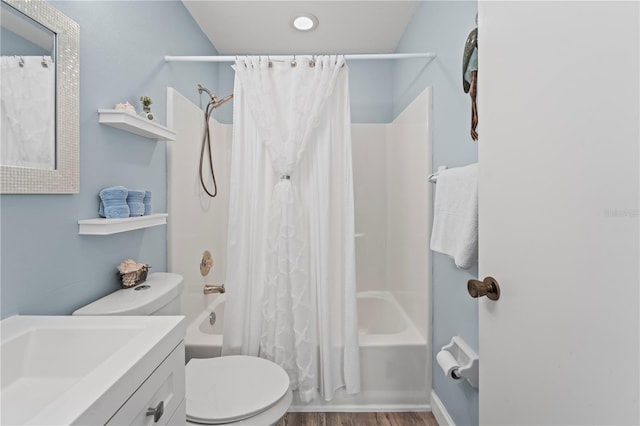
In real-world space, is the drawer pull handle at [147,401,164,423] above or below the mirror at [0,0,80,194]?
below

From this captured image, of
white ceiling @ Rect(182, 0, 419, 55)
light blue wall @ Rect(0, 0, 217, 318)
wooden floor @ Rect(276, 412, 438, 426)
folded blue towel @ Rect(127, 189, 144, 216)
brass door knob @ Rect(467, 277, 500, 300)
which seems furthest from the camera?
white ceiling @ Rect(182, 0, 419, 55)

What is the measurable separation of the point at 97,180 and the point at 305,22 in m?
1.72

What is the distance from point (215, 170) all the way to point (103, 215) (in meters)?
1.24

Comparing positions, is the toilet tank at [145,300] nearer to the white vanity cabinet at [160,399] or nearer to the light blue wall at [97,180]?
the light blue wall at [97,180]

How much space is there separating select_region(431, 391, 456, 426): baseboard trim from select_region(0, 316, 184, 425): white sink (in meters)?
1.47

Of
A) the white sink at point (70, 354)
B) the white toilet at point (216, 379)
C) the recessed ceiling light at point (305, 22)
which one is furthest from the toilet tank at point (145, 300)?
the recessed ceiling light at point (305, 22)

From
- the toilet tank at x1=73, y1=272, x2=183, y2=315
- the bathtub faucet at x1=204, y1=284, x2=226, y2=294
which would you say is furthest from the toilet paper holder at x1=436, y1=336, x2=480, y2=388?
the bathtub faucet at x1=204, y1=284, x2=226, y2=294

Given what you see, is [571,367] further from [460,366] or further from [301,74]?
[301,74]

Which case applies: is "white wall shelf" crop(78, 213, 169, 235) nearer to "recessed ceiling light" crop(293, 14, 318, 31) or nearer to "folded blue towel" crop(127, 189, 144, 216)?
"folded blue towel" crop(127, 189, 144, 216)

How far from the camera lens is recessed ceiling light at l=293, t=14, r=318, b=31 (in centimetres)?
214

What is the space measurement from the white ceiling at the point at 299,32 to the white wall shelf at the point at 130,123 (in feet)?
3.48

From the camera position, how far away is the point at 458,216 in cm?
119

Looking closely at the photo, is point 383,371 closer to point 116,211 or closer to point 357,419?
point 357,419

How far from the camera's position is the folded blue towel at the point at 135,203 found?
133 cm
